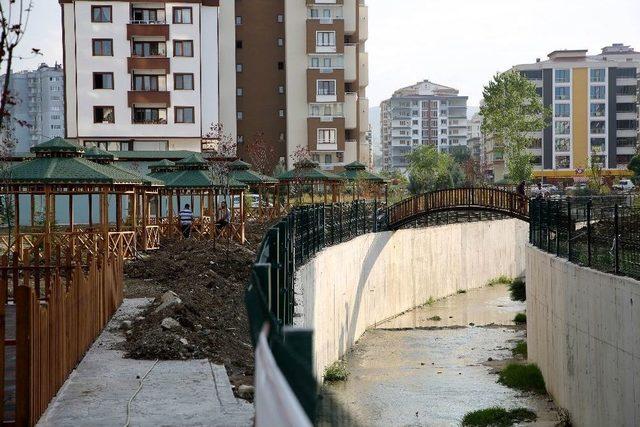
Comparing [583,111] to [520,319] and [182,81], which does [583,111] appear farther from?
[520,319]

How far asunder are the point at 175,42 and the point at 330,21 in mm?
18407

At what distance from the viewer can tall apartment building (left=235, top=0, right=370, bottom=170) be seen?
8262cm

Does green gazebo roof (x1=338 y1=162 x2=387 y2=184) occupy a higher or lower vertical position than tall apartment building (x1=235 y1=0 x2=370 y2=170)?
lower

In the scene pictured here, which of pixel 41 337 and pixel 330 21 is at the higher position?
pixel 330 21

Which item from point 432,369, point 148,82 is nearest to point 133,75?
point 148,82

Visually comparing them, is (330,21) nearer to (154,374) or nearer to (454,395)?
(454,395)

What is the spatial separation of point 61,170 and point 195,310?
1131cm

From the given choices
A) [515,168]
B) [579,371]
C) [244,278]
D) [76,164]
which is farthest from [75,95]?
[579,371]

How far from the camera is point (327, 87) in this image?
8294 cm

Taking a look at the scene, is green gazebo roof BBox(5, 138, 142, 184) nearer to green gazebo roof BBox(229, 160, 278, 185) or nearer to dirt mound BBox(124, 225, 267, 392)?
dirt mound BBox(124, 225, 267, 392)

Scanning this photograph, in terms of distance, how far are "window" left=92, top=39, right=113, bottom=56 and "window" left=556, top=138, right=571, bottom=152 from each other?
67.7m

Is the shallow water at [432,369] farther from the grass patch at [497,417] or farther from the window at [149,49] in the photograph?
the window at [149,49]

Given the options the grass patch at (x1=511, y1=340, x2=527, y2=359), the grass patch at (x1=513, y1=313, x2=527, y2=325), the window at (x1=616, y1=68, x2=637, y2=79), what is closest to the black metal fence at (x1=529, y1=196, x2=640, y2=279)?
the grass patch at (x1=511, y1=340, x2=527, y2=359)

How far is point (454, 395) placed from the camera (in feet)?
81.6
